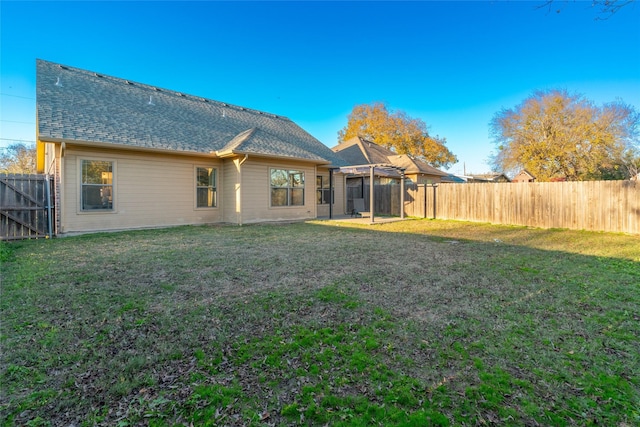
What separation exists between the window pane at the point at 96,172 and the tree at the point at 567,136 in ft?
79.5

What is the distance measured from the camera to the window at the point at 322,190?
50.3 feet

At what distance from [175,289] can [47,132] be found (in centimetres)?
691

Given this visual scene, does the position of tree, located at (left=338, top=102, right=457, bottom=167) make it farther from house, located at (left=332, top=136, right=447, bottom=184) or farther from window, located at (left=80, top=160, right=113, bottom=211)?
window, located at (left=80, top=160, right=113, bottom=211)

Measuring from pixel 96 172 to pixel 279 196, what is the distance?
19.5 feet

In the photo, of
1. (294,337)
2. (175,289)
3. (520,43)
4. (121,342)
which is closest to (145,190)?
(175,289)

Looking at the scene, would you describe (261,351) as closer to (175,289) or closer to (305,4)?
(175,289)

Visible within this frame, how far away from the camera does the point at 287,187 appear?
12398 millimetres

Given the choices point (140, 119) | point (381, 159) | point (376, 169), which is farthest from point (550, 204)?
point (140, 119)

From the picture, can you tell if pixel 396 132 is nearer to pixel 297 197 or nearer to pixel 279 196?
pixel 297 197

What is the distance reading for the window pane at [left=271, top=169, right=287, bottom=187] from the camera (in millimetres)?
11890

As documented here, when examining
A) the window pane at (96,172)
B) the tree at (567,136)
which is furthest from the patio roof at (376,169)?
the tree at (567,136)

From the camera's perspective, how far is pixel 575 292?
3869 millimetres

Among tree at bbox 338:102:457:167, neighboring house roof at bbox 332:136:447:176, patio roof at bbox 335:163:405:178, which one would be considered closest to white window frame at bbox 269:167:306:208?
patio roof at bbox 335:163:405:178

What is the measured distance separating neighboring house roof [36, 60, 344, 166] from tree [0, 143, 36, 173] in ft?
61.2
